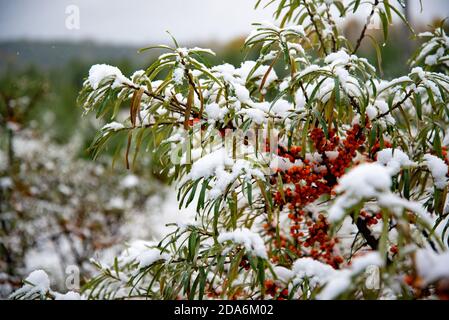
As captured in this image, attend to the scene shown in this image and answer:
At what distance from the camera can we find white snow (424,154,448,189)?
101 centimetres

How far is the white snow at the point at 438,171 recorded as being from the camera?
1.01 m

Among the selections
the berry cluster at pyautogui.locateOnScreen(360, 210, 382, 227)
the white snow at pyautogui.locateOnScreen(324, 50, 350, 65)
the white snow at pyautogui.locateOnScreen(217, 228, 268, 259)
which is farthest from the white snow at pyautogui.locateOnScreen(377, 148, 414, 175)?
the white snow at pyautogui.locateOnScreen(217, 228, 268, 259)

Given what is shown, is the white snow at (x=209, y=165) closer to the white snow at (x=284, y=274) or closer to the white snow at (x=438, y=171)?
the white snow at (x=284, y=274)

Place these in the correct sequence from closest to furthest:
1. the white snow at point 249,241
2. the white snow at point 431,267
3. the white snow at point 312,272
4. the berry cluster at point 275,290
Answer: the white snow at point 431,267
the white snow at point 249,241
the white snow at point 312,272
the berry cluster at point 275,290

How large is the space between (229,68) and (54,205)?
439cm

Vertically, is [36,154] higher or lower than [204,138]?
higher

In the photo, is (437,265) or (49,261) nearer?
(437,265)

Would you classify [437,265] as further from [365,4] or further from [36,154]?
[36,154]

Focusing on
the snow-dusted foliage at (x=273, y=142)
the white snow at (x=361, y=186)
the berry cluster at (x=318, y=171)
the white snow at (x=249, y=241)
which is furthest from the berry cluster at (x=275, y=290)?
the white snow at (x=361, y=186)

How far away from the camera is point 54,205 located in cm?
480
